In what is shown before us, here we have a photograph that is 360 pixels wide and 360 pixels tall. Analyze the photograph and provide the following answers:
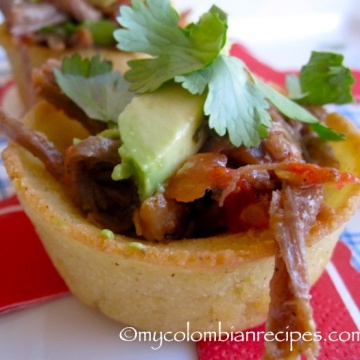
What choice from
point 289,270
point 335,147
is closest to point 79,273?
point 289,270

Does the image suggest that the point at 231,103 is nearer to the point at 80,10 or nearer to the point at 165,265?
the point at 165,265

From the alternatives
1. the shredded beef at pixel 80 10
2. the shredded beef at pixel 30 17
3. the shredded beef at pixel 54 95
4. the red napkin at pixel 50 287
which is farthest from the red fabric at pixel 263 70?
the shredded beef at pixel 54 95

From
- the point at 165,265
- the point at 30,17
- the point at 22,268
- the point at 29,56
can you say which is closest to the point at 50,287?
the point at 22,268

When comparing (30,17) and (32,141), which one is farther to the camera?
(30,17)

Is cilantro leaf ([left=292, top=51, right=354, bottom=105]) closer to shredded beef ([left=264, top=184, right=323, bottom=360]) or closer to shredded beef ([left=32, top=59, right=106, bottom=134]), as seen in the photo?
shredded beef ([left=264, top=184, right=323, bottom=360])

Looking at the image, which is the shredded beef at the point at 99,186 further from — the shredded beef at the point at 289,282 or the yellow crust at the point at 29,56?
the yellow crust at the point at 29,56

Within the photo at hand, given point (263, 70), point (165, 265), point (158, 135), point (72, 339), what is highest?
point (158, 135)

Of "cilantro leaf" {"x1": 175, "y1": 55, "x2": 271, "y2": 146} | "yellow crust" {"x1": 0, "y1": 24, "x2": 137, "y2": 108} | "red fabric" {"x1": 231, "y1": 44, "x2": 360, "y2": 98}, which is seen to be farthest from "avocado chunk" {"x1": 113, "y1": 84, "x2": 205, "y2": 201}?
"red fabric" {"x1": 231, "y1": 44, "x2": 360, "y2": 98}
